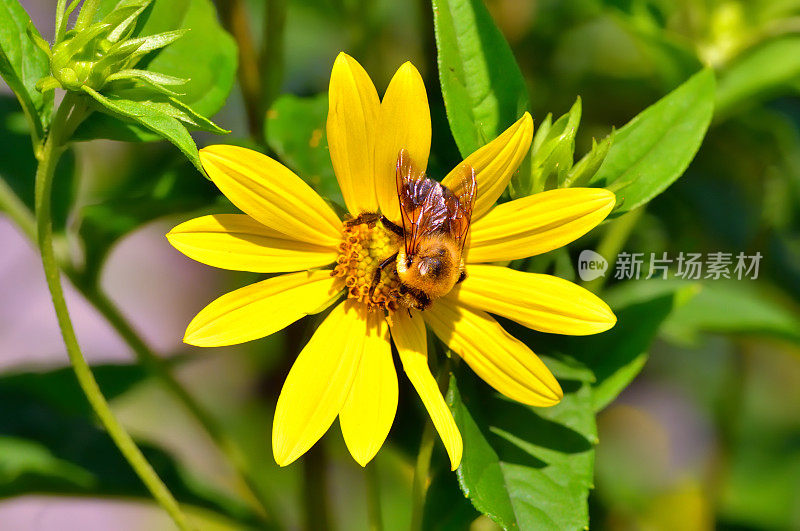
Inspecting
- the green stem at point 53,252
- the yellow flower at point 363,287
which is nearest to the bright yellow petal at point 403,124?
the yellow flower at point 363,287

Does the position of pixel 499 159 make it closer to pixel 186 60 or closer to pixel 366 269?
pixel 366 269

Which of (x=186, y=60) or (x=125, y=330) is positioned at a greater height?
(x=186, y=60)

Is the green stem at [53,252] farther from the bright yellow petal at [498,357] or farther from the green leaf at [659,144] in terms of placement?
the green leaf at [659,144]

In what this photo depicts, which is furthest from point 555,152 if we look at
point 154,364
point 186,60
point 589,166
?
point 154,364

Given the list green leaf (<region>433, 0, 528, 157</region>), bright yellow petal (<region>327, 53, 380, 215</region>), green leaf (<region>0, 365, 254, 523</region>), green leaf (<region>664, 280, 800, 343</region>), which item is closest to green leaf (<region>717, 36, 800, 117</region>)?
green leaf (<region>664, 280, 800, 343</region>)

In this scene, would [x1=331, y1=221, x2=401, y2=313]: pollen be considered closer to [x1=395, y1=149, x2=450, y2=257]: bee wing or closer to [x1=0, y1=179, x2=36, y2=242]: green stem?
[x1=395, y1=149, x2=450, y2=257]: bee wing

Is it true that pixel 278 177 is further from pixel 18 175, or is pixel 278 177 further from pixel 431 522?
pixel 18 175
